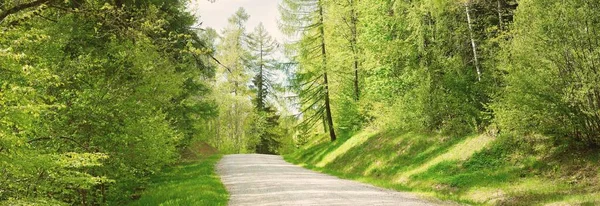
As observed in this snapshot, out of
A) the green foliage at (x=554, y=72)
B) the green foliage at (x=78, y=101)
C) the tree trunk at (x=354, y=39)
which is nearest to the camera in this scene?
the green foliage at (x=78, y=101)

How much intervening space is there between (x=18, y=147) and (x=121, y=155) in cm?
484

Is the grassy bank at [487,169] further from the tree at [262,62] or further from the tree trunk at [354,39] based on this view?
the tree at [262,62]

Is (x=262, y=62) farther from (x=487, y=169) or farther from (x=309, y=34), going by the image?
(x=487, y=169)

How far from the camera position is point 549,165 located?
12141mm

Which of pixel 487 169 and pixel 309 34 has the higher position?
pixel 309 34

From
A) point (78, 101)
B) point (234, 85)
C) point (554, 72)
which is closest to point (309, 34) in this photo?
point (554, 72)

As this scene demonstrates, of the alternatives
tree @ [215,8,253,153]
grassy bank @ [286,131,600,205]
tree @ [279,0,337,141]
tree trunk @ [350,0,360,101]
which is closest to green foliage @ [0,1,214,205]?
grassy bank @ [286,131,600,205]

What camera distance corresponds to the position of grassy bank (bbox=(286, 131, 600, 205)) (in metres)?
10.7

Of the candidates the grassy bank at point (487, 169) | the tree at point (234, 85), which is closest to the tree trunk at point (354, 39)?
the grassy bank at point (487, 169)

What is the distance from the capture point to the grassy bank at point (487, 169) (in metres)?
10.7

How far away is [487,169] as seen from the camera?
13.6 m

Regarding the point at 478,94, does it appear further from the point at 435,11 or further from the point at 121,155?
the point at 121,155

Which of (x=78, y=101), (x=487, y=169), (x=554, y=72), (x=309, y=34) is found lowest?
(x=487, y=169)

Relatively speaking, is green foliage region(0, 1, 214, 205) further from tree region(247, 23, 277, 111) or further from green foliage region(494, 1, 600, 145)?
tree region(247, 23, 277, 111)
